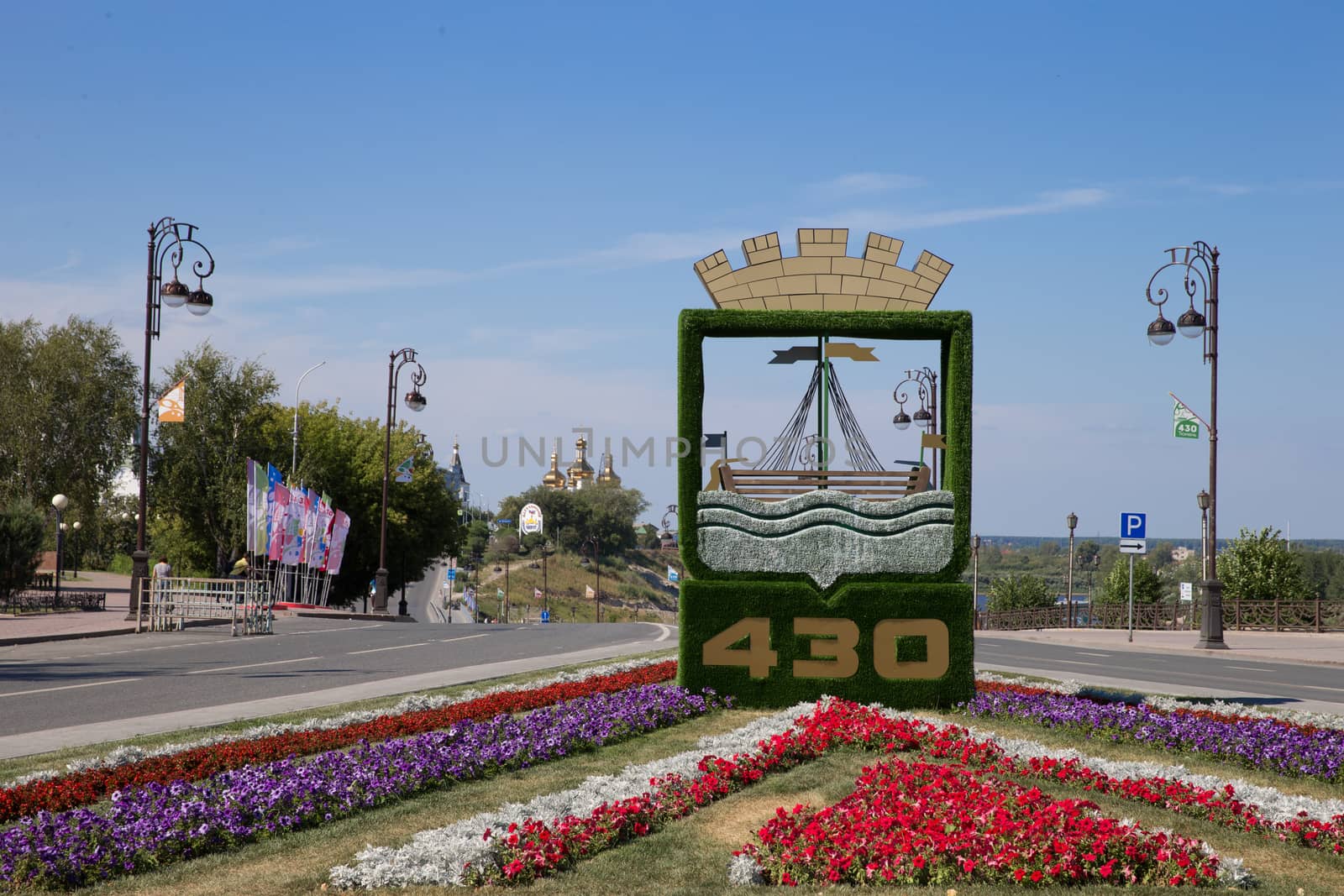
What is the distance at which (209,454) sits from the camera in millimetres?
51406

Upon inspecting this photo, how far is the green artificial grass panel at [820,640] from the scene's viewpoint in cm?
1249

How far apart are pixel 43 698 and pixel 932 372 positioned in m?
20.2

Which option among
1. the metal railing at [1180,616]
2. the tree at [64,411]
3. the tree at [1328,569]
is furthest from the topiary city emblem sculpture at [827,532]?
the tree at [1328,569]

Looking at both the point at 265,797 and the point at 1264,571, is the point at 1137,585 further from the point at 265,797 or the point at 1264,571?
the point at 265,797

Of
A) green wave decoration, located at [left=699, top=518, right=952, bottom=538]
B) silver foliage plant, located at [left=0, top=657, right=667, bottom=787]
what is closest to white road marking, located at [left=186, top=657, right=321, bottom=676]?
silver foliage plant, located at [left=0, top=657, right=667, bottom=787]

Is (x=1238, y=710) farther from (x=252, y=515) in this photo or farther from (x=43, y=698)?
(x=252, y=515)

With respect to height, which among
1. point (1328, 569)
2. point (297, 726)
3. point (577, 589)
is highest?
point (297, 726)

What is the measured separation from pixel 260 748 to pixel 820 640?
6.03m

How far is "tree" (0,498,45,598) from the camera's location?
3200 centimetres

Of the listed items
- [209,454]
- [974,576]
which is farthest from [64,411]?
[974,576]

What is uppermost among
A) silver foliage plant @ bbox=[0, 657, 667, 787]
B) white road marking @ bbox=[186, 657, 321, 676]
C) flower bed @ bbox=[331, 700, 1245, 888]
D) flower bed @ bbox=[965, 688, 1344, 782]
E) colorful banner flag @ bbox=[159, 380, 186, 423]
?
colorful banner flag @ bbox=[159, 380, 186, 423]

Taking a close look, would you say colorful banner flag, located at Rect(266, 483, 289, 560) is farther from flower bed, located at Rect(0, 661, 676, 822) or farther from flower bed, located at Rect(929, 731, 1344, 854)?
flower bed, located at Rect(929, 731, 1344, 854)

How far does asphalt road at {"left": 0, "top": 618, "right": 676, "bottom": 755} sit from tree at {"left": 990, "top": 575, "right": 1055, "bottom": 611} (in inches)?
1458

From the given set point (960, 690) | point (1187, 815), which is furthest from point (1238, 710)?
point (1187, 815)
